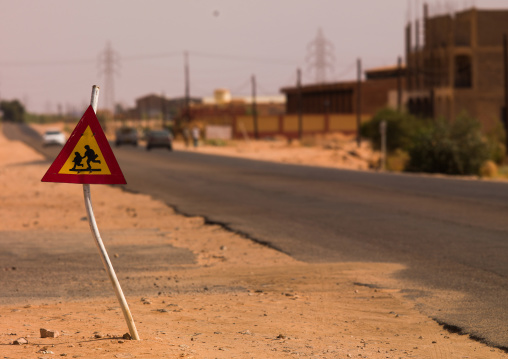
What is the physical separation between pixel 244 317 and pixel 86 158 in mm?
2385

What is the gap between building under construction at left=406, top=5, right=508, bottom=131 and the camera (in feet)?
231

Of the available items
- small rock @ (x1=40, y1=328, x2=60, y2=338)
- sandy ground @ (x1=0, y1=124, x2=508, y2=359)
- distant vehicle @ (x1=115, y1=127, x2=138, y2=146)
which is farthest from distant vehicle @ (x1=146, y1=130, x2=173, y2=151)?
small rock @ (x1=40, y1=328, x2=60, y2=338)

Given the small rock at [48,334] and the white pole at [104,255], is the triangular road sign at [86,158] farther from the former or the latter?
the small rock at [48,334]

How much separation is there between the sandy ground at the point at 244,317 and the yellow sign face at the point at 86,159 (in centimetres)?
131

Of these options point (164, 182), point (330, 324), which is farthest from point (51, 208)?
point (330, 324)

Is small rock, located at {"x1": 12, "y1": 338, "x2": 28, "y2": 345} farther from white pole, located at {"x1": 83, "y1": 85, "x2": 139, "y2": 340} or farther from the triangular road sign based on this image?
the triangular road sign

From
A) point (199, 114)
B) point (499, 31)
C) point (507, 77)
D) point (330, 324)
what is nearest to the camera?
point (330, 324)

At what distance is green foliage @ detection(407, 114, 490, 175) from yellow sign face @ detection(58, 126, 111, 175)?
3424cm

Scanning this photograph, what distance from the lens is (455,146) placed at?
39.1 metres

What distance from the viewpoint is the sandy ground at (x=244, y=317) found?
6348mm

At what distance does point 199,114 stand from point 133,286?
398 ft

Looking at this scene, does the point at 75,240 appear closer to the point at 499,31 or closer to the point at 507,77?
the point at 507,77

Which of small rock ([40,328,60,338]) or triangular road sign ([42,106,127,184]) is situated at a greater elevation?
triangular road sign ([42,106,127,184])

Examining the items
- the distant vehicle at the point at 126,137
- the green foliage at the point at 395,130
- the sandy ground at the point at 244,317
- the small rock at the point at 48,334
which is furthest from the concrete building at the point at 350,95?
the small rock at the point at 48,334
